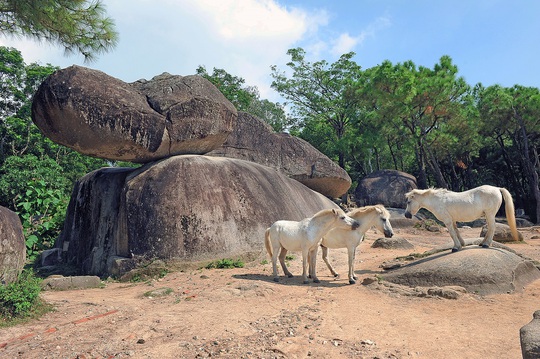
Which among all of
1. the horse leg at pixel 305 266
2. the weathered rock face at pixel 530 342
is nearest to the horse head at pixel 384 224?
the horse leg at pixel 305 266

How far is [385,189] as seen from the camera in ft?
87.1

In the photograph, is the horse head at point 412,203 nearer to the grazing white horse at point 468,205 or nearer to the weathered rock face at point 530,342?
the grazing white horse at point 468,205

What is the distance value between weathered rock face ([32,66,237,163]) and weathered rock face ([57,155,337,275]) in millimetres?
787

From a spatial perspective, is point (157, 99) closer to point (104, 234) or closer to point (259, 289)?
point (104, 234)

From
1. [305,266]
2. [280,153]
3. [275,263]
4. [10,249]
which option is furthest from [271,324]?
[280,153]

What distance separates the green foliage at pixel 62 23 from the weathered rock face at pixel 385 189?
1906 cm

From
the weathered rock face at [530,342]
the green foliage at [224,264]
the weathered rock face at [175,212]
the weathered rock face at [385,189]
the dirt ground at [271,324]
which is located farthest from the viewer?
the weathered rock face at [385,189]

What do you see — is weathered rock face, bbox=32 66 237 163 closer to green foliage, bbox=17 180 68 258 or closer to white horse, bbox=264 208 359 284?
green foliage, bbox=17 180 68 258

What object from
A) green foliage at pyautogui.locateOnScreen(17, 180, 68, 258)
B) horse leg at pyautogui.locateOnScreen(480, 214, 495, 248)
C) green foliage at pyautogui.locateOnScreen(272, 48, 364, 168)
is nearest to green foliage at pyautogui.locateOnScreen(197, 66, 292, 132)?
green foliage at pyautogui.locateOnScreen(272, 48, 364, 168)

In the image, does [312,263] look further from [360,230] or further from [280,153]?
[280,153]

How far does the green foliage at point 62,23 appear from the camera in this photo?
10234 millimetres

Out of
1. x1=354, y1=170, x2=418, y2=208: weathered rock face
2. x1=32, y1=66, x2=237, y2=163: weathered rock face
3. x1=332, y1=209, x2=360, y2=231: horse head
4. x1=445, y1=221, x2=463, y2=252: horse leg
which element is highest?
x1=32, y1=66, x2=237, y2=163: weathered rock face

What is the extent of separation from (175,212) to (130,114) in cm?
305

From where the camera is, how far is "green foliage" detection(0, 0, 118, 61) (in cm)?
1023
